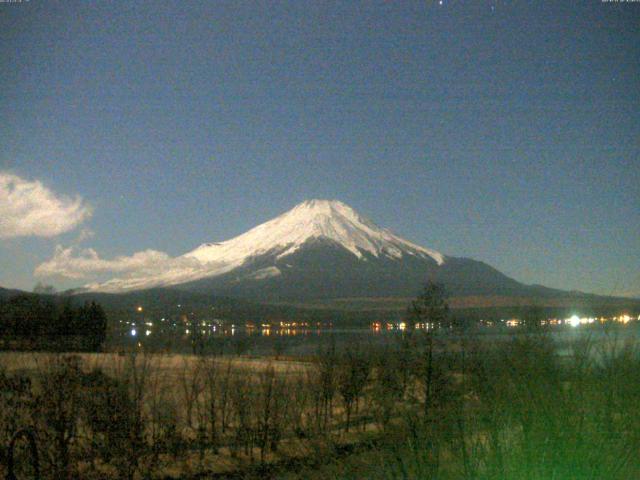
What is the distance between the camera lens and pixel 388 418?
19.6 ft

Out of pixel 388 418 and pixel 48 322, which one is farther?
pixel 48 322

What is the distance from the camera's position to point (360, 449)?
5.75 metres

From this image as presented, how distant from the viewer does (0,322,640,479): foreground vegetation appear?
4645mm

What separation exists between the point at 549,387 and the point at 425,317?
47.8 ft

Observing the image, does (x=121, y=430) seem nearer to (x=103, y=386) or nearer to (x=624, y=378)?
(x=103, y=386)

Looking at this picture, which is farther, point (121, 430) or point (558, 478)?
point (121, 430)

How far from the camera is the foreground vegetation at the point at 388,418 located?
15.2ft

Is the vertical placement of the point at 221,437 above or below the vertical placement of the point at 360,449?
below

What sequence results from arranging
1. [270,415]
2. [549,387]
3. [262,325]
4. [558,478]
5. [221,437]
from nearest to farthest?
[558,478], [549,387], [270,415], [221,437], [262,325]

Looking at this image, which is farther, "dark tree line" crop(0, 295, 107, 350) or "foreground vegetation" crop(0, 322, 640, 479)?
"dark tree line" crop(0, 295, 107, 350)

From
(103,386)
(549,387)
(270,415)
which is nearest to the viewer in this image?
(549,387)

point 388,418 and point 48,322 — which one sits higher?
point 388,418

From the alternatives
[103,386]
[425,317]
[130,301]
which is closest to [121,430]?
[103,386]

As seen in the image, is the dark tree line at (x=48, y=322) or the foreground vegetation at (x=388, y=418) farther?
the dark tree line at (x=48, y=322)
